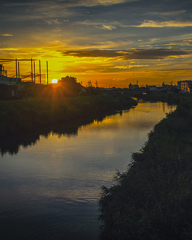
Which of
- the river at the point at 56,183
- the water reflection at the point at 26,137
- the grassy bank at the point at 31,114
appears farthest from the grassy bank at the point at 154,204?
the grassy bank at the point at 31,114

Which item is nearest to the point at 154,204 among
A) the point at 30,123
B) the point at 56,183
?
the point at 56,183

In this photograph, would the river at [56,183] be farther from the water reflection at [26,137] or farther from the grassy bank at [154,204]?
the grassy bank at [154,204]

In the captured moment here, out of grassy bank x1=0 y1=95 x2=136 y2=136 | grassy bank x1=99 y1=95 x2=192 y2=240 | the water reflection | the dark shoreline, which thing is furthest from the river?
grassy bank x1=0 y1=95 x2=136 y2=136

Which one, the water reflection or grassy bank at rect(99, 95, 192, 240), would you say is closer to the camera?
grassy bank at rect(99, 95, 192, 240)

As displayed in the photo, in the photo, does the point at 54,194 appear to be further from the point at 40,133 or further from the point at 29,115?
the point at 29,115

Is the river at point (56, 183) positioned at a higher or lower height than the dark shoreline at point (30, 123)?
lower

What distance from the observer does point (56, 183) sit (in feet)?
37.1

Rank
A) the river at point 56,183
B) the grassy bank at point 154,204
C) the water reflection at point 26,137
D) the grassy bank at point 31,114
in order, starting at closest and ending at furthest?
1. the grassy bank at point 154,204
2. the river at point 56,183
3. the water reflection at point 26,137
4. the grassy bank at point 31,114

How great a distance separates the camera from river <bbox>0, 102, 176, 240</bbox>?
7.89 m

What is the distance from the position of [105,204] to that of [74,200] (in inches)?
86.4

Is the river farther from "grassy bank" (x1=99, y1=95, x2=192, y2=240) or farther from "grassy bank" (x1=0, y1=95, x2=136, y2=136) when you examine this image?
"grassy bank" (x1=0, y1=95, x2=136, y2=136)

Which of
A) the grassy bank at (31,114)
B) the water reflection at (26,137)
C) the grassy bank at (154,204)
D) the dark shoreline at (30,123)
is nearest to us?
the grassy bank at (154,204)

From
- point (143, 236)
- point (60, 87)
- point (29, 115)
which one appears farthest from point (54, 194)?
point (60, 87)

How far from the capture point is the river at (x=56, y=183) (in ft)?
25.9
